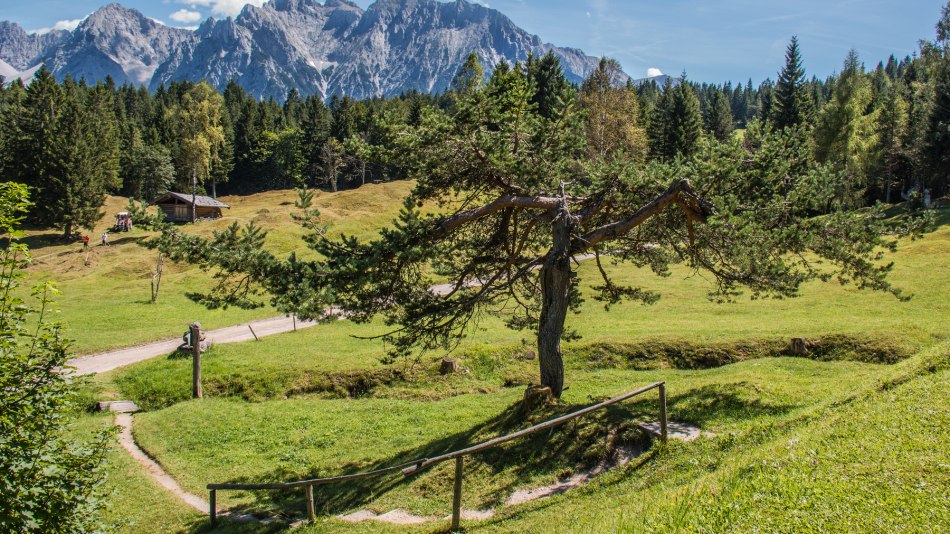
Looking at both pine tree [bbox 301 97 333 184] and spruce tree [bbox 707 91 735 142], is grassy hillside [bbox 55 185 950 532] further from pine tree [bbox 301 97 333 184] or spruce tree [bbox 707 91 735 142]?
pine tree [bbox 301 97 333 184]

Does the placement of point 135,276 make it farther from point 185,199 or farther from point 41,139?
point 185,199

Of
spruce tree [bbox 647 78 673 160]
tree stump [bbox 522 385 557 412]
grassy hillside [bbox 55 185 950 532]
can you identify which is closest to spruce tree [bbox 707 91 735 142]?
spruce tree [bbox 647 78 673 160]

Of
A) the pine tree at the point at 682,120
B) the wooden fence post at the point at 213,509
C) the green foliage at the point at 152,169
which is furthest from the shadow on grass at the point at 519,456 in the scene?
the green foliage at the point at 152,169

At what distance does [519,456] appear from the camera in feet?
38.9

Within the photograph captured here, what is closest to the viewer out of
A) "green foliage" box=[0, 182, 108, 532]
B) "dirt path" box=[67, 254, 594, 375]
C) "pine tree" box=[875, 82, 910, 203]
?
"green foliage" box=[0, 182, 108, 532]

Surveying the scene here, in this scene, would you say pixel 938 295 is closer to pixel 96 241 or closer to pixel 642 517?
pixel 642 517

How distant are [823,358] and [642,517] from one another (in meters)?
15.8

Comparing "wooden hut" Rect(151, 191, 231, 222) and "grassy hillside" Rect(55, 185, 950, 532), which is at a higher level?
"wooden hut" Rect(151, 191, 231, 222)

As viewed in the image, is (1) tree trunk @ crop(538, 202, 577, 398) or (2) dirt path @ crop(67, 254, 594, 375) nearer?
(1) tree trunk @ crop(538, 202, 577, 398)

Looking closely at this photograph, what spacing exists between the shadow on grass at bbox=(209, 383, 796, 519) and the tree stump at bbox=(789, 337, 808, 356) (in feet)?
22.8

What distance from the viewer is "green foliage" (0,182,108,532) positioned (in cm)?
739

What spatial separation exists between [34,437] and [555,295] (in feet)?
34.3

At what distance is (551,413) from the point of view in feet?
44.5

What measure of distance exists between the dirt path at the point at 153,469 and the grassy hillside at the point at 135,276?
429cm
